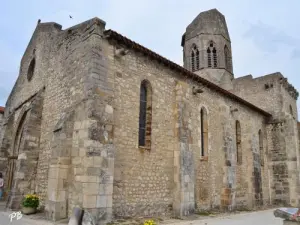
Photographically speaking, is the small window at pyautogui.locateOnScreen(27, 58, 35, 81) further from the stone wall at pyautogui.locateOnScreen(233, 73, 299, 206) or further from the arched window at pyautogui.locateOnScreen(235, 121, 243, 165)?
the stone wall at pyautogui.locateOnScreen(233, 73, 299, 206)

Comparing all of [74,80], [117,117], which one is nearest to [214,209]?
[117,117]

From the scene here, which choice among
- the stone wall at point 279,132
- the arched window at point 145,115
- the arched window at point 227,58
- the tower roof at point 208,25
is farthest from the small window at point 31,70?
the arched window at point 227,58

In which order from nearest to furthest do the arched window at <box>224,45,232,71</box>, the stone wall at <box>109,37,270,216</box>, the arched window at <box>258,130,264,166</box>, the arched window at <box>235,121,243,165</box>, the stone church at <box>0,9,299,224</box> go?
the stone church at <box>0,9,299,224</box> → the stone wall at <box>109,37,270,216</box> → the arched window at <box>235,121,243,165</box> → the arched window at <box>258,130,264,166</box> → the arched window at <box>224,45,232,71</box>

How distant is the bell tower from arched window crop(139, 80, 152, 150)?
12.2 metres

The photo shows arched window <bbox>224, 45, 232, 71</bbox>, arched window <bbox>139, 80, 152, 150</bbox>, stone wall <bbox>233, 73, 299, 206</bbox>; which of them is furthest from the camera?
arched window <bbox>224, 45, 232, 71</bbox>

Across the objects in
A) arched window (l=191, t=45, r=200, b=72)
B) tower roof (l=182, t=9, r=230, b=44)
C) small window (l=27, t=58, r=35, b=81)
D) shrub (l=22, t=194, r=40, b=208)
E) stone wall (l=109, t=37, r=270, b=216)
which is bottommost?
shrub (l=22, t=194, r=40, b=208)

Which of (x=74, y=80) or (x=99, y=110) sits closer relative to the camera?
(x=99, y=110)

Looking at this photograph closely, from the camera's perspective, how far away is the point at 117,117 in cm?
898

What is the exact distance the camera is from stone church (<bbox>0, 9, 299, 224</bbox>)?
26.6ft

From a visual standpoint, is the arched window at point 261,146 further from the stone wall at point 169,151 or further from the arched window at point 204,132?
Result: the arched window at point 204,132

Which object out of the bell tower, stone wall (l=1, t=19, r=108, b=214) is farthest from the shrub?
the bell tower

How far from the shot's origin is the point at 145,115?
10.2m

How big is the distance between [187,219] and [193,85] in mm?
6046

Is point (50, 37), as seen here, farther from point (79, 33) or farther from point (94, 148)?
point (94, 148)
